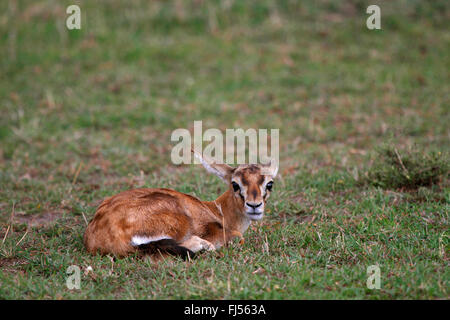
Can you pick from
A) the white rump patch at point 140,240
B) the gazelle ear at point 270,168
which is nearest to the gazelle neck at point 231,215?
the gazelle ear at point 270,168

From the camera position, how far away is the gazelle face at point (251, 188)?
539 centimetres

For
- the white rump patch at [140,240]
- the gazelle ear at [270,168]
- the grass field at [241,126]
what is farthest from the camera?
the gazelle ear at [270,168]

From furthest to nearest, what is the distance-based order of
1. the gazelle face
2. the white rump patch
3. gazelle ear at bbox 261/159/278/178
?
gazelle ear at bbox 261/159/278/178, the gazelle face, the white rump patch

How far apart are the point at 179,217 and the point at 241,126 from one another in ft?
16.4

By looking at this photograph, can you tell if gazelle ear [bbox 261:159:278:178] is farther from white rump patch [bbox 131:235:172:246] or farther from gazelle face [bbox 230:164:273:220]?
white rump patch [bbox 131:235:172:246]

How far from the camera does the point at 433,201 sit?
6.48m

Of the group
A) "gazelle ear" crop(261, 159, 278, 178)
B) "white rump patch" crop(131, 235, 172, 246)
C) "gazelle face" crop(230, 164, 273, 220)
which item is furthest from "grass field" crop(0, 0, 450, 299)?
"gazelle ear" crop(261, 159, 278, 178)

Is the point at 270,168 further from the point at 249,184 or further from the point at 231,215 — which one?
the point at 231,215

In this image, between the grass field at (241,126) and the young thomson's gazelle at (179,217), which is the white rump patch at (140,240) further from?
the grass field at (241,126)

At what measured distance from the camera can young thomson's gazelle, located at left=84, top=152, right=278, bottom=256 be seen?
5094 mm

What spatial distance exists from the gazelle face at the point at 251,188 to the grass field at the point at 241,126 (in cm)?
39
